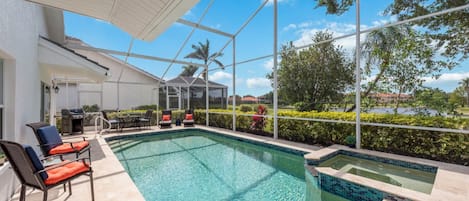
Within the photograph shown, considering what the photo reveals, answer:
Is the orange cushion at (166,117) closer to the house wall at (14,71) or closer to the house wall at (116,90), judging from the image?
the house wall at (116,90)

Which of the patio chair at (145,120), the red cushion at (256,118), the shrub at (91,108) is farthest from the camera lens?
the shrub at (91,108)

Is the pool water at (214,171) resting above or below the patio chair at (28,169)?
below

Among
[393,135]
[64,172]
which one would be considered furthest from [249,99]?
[64,172]

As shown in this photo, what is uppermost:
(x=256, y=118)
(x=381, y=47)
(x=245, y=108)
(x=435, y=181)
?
(x=381, y=47)

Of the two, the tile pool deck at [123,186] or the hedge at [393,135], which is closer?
the tile pool deck at [123,186]

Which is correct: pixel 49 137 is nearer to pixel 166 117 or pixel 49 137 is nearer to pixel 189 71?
pixel 166 117

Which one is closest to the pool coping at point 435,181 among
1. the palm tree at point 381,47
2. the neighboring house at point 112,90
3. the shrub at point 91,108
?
the palm tree at point 381,47

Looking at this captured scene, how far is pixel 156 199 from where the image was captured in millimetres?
3590

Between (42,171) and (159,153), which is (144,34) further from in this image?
(159,153)

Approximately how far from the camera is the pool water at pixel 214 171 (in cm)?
381

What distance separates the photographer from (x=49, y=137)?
419 centimetres

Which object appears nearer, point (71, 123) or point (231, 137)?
point (231, 137)

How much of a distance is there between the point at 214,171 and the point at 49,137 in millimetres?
3512

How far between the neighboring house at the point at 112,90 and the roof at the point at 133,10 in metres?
8.08
